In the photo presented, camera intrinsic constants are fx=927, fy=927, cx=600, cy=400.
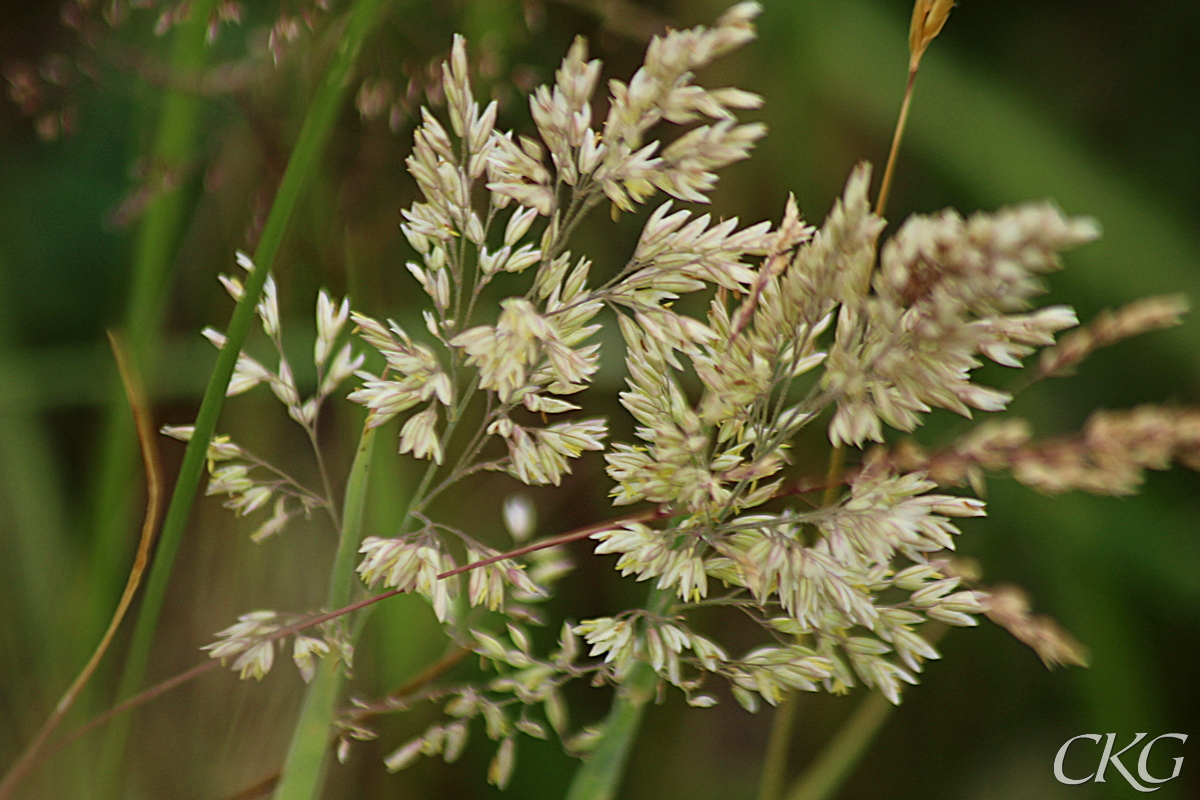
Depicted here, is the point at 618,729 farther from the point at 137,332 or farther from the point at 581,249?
the point at 581,249

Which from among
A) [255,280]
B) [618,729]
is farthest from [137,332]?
[618,729]

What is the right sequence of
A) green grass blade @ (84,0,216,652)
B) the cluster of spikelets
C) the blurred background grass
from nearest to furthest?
the cluster of spikelets → green grass blade @ (84,0,216,652) → the blurred background grass

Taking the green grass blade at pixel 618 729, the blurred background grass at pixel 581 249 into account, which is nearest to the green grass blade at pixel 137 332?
the blurred background grass at pixel 581 249

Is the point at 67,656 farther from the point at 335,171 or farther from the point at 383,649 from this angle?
the point at 335,171

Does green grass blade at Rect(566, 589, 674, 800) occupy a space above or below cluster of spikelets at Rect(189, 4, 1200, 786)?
below

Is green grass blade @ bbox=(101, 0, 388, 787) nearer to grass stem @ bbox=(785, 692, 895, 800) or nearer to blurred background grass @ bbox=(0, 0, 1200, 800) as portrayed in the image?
blurred background grass @ bbox=(0, 0, 1200, 800)

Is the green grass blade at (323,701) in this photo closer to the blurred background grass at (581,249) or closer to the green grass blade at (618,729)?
the green grass blade at (618,729)

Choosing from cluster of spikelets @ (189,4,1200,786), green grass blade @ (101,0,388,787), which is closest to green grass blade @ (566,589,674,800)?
cluster of spikelets @ (189,4,1200,786)

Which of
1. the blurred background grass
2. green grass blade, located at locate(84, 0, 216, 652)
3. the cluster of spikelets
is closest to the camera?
the cluster of spikelets
